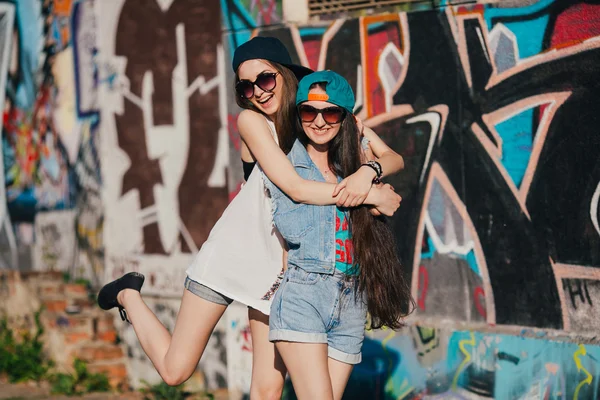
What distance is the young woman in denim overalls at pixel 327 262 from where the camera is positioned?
3920 mm

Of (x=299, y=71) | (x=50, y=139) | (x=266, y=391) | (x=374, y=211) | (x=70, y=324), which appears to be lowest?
(x=70, y=324)

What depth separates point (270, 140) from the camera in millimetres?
4137

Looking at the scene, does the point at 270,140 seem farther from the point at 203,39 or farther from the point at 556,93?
the point at 203,39

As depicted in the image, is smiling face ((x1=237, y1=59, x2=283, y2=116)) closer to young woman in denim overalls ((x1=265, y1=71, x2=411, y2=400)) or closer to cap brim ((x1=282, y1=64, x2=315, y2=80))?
cap brim ((x1=282, y1=64, x2=315, y2=80))

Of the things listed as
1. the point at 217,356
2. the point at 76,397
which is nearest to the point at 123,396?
the point at 76,397

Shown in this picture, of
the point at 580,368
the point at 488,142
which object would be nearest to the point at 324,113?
the point at 488,142

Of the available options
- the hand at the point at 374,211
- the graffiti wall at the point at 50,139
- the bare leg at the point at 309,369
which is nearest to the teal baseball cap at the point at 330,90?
the hand at the point at 374,211

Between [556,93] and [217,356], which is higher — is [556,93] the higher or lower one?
the higher one

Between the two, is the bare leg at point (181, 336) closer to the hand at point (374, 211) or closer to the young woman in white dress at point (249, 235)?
the young woman in white dress at point (249, 235)

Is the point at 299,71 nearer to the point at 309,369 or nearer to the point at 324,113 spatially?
the point at 324,113

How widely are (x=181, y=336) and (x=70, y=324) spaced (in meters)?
3.82

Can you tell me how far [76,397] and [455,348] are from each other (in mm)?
3374

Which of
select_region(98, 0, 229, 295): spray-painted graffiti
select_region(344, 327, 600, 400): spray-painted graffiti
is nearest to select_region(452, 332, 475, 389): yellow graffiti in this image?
select_region(344, 327, 600, 400): spray-painted graffiti

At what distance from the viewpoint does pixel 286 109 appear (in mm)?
4301
